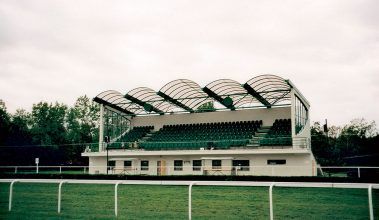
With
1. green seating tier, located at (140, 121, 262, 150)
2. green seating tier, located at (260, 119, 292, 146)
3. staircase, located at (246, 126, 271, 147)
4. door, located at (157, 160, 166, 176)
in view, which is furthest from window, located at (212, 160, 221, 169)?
door, located at (157, 160, 166, 176)

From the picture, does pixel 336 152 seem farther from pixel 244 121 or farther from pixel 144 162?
pixel 144 162

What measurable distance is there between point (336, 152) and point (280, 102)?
4240 cm

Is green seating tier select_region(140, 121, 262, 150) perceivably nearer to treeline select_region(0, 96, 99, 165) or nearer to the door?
the door

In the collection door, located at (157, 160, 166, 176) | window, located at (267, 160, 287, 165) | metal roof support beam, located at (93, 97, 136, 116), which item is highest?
metal roof support beam, located at (93, 97, 136, 116)

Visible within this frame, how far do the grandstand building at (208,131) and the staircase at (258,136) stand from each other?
0.09 meters

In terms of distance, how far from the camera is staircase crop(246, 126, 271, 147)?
113ft

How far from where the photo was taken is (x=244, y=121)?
133 feet

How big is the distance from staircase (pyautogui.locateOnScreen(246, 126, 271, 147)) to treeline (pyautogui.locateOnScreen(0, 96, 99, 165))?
29.5 m

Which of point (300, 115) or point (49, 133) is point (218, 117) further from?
point (49, 133)

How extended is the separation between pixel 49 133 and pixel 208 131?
158 feet

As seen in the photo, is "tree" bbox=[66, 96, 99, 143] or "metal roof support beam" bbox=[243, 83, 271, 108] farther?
"tree" bbox=[66, 96, 99, 143]

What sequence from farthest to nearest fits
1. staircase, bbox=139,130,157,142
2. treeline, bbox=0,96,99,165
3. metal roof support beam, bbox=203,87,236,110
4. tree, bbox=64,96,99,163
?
1. tree, bbox=64,96,99,163
2. treeline, bbox=0,96,99,165
3. staircase, bbox=139,130,157,142
4. metal roof support beam, bbox=203,87,236,110

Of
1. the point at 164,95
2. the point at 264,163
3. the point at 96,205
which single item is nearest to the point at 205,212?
the point at 96,205

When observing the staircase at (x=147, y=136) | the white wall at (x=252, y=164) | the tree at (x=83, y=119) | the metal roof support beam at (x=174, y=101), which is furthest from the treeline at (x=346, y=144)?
the tree at (x=83, y=119)
